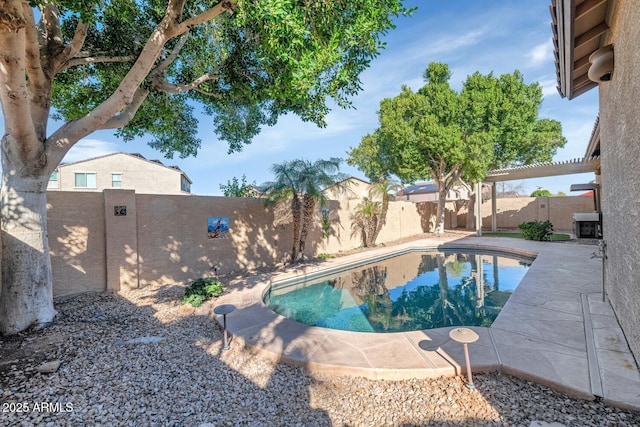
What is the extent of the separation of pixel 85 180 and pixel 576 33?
107 feet

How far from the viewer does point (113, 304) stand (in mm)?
6227

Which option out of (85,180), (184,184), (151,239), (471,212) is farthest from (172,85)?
(184,184)

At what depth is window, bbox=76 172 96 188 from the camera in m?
24.8

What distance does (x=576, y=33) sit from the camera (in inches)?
167

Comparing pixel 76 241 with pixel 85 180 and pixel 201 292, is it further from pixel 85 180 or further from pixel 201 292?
pixel 85 180

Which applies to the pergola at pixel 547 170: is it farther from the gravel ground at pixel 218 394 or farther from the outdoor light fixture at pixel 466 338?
the gravel ground at pixel 218 394

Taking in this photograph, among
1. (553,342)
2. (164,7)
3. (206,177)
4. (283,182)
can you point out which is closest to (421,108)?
(283,182)

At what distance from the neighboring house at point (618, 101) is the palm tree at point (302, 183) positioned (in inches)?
261

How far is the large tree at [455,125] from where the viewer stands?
51.0 feet

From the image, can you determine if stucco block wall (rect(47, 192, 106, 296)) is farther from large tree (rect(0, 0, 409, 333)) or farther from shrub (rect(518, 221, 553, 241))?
shrub (rect(518, 221, 553, 241))

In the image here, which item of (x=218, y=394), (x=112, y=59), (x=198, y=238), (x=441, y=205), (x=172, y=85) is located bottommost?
(x=218, y=394)

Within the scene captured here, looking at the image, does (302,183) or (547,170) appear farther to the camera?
(547,170)

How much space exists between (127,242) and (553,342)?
9.15 m

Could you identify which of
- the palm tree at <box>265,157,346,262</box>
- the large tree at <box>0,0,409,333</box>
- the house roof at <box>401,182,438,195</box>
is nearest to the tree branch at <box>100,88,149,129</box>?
the large tree at <box>0,0,409,333</box>
